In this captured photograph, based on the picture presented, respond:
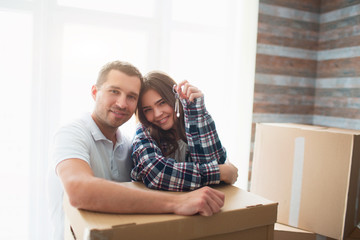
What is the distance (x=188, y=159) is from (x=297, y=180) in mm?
638

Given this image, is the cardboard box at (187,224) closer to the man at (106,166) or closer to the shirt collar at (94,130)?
the man at (106,166)

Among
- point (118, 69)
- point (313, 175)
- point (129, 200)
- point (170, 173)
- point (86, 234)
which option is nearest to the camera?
point (86, 234)

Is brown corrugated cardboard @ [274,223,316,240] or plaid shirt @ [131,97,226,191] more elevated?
plaid shirt @ [131,97,226,191]

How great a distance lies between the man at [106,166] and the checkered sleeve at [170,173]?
12 cm

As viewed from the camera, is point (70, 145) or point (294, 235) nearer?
point (70, 145)

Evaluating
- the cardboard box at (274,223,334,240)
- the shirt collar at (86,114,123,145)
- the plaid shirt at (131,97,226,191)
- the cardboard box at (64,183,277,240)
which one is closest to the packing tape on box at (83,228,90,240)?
the cardboard box at (64,183,277,240)

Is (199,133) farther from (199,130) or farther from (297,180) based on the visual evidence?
(297,180)

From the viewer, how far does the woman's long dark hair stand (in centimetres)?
125

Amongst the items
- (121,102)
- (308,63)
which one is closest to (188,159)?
(121,102)

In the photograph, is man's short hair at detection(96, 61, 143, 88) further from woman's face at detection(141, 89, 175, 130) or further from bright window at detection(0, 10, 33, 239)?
bright window at detection(0, 10, 33, 239)

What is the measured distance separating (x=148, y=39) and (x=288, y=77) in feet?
3.90

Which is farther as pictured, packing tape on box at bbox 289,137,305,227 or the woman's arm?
packing tape on box at bbox 289,137,305,227

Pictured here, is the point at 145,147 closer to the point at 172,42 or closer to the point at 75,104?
the point at 75,104

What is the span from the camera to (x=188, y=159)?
1.24 m
